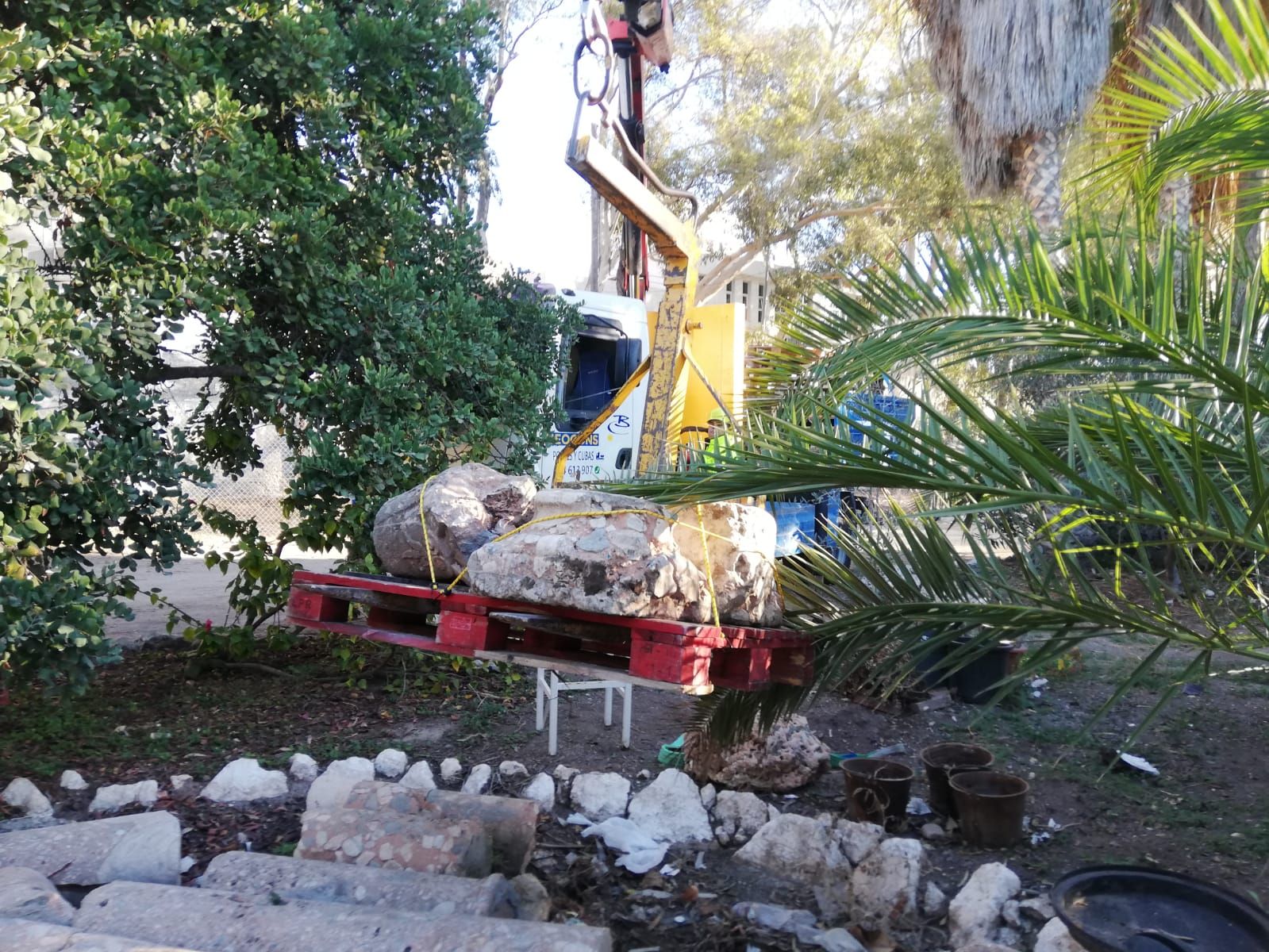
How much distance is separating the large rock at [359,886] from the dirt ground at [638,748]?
1.87 ft

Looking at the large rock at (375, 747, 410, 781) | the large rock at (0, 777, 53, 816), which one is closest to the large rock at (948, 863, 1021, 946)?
the large rock at (375, 747, 410, 781)

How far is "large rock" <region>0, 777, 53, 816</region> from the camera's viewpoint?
4379mm

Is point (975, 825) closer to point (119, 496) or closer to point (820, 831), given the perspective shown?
point (820, 831)

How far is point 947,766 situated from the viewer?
5074mm

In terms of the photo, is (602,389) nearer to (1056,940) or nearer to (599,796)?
(599,796)

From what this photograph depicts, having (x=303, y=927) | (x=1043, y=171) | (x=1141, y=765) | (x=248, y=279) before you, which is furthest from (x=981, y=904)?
(x=1043, y=171)

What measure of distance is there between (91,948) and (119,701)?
146 inches

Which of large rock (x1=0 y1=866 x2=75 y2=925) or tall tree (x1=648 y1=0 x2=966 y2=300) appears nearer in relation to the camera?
large rock (x1=0 y1=866 x2=75 y2=925)

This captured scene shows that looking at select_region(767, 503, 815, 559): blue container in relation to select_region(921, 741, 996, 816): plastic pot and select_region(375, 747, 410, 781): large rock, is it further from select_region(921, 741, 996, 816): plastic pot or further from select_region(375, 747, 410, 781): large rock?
select_region(375, 747, 410, 781): large rock

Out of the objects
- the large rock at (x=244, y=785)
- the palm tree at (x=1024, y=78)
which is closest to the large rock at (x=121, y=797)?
the large rock at (x=244, y=785)

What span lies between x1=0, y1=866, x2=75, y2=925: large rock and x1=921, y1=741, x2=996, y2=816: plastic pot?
12.1 feet

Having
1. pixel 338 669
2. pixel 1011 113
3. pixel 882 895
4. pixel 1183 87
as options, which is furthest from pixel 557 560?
pixel 1011 113

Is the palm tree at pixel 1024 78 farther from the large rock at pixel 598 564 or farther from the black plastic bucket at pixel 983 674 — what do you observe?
the large rock at pixel 598 564

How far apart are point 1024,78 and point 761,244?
385 inches
